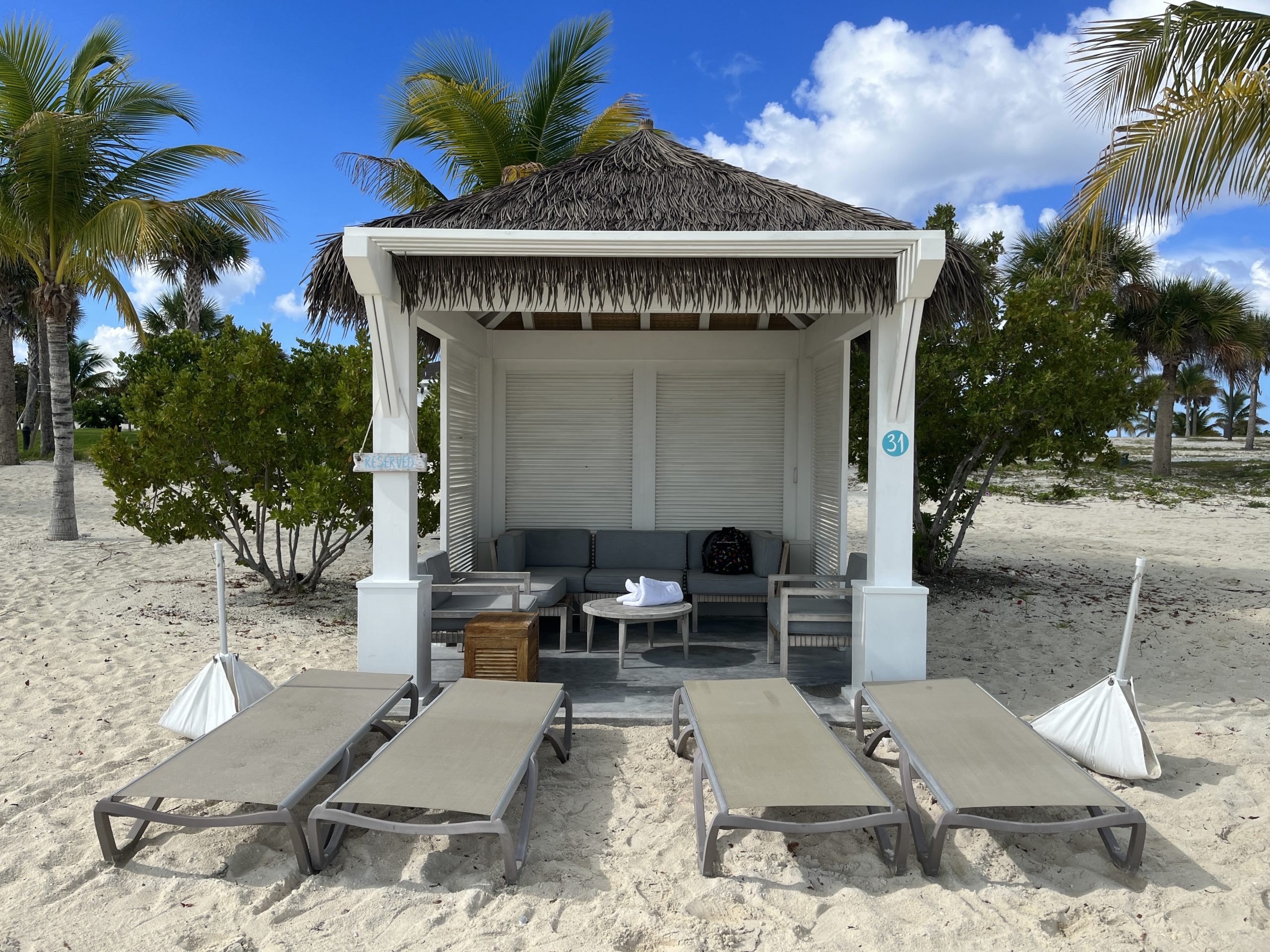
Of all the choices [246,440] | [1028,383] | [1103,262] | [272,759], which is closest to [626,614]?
[272,759]

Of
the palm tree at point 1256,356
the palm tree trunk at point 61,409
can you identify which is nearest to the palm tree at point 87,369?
the palm tree trunk at point 61,409

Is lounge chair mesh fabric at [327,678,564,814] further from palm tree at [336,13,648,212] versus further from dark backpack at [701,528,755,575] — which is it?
palm tree at [336,13,648,212]

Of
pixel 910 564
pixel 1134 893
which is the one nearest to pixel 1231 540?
pixel 910 564

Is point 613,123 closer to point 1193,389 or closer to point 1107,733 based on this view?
point 1107,733

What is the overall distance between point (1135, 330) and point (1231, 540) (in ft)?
33.8

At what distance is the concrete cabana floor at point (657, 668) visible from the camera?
5.13 metres

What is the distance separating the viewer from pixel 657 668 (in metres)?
5.98

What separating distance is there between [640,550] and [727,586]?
3.50 ft

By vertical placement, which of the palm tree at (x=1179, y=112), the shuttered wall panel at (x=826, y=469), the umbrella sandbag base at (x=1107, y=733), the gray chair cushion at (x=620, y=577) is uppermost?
the palm tree at (x=1179, y=112)

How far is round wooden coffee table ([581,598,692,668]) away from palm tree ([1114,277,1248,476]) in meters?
19.6

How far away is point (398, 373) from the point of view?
5172mm

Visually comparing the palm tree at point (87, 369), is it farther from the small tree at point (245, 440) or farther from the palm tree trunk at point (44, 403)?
the small tree at point (245, 440)

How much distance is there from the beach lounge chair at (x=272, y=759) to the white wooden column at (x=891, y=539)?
8.87ft

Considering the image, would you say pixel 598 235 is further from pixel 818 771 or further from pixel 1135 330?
pixel 1135 330
